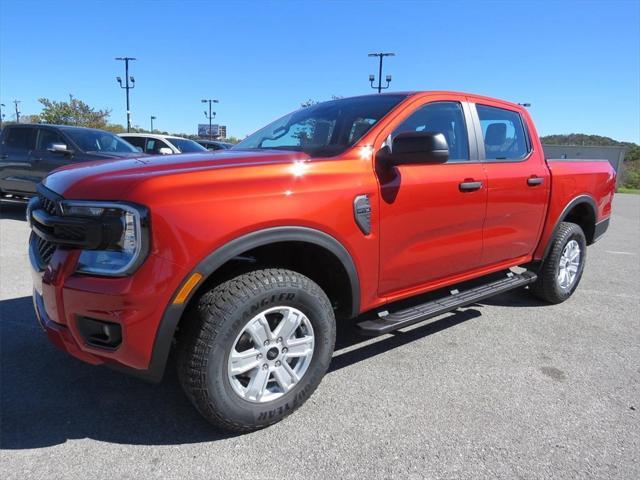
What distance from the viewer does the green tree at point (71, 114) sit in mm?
35219

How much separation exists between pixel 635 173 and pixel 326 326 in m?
40.3

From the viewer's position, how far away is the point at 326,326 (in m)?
2.54

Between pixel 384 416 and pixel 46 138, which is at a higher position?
pixel 46 138

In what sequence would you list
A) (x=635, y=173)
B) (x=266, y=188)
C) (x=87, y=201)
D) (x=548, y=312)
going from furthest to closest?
1. (x=635, y=173)
2. (x=548, y=312)
3. (x=266, y=188)
4. (x=87, y=201)

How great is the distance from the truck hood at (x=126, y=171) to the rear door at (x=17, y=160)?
22.3 feet

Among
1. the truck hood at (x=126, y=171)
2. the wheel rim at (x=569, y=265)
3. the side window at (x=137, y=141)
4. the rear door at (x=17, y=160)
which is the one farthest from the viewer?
the side window at (x=137, y=141)

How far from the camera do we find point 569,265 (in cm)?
462

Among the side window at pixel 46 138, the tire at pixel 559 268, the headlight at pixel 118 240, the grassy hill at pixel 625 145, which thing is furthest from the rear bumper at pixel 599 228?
the grassy hill at pixel 625 145

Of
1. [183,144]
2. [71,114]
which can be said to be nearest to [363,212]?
[183,144]

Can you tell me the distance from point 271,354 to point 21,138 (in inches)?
331

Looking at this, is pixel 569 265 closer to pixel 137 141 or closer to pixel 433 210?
pixel 433 210

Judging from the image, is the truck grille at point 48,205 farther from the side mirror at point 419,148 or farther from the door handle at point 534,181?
the door handle at point 534,181

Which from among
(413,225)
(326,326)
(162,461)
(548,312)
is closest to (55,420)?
(162,461)

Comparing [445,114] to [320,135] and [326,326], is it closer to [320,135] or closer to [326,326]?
[320,135]
